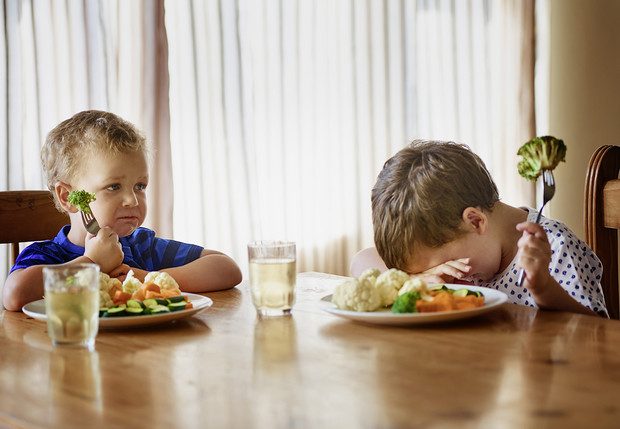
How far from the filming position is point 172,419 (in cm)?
61

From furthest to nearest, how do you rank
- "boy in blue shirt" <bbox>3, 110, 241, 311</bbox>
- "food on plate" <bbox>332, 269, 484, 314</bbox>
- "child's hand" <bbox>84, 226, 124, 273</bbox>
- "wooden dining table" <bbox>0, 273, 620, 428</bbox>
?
"boy in blue shirt" <bbox>3, 110, 241, 311</bbox> < "child's hand" <bbox>84, 226, 124, 273</bbox> < "food on plate" <bbox>332, 269, 484, 314</bbox> < "wooden dining table" <bbox>0, 273, 620, 428</bbox>

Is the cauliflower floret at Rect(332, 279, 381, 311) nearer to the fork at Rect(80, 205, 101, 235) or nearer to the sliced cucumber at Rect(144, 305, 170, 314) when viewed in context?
the sliced cucumber at Rect(144, 305, 170, 314)

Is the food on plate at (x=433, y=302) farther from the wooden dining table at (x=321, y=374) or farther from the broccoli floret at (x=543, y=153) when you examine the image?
the broccoli floret at (x=543, y=153)

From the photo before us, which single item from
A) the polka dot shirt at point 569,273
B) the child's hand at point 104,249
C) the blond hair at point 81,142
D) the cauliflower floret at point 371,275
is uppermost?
the blond hair at point 81,142

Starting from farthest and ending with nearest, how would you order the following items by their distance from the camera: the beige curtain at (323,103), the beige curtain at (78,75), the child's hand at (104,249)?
the beige curtain at (323,103)
the beige curtain at (78,75)
the child's hand at (104,249)

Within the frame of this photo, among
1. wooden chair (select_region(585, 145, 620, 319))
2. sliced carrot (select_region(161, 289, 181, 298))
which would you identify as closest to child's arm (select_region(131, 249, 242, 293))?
sliced carrot (select_region(161, 289, 181, 298))

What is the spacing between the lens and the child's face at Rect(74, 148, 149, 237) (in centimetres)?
156

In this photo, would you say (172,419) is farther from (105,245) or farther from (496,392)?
(105,245)

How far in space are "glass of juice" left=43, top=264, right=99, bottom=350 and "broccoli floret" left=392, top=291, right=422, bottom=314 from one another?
413mm

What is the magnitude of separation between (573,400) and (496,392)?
2.7 inches

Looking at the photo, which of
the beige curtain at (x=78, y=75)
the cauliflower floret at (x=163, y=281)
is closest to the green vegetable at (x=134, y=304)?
the cauliflower floret at (x=163, y=281)

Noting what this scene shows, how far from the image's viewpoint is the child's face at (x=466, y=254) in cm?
142

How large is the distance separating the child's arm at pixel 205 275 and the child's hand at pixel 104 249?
0.09m

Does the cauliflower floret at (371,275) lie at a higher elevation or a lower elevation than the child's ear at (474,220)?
lower
